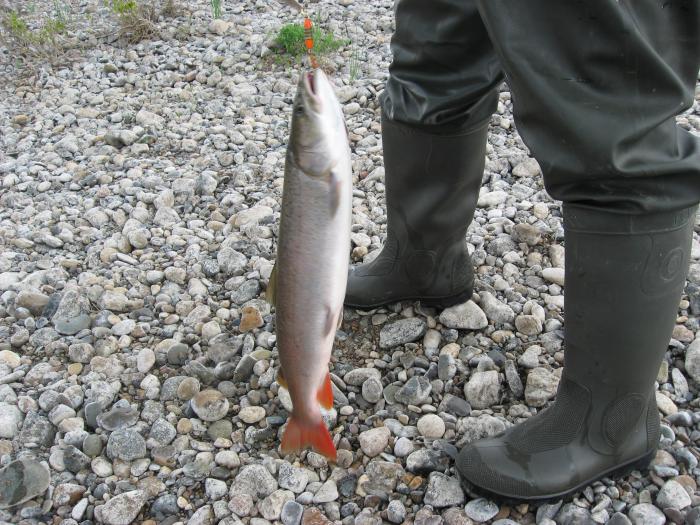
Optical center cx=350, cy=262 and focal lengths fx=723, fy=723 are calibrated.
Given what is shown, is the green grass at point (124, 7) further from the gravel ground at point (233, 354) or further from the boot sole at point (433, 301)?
the boot sole at point (433, 301)

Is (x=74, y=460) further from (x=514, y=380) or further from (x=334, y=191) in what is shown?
(x=514, y=380)

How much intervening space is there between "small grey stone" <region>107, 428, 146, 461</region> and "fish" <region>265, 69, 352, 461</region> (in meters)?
0.84

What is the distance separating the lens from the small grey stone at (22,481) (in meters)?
2.34

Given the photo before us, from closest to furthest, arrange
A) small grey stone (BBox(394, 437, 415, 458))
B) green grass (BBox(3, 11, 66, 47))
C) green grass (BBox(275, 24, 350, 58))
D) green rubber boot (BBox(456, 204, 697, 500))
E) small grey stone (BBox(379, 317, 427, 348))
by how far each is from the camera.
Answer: green rubber boot (BBox(456, 204, 697, 500))
small grey stone (BBox(394, 437, 415, 458))
small grey stone (BBox(379, 317, 427, 348))
green grass (BBox(275, 24, 350, 58))
green grass (BBox(3, 11, 66, 47))

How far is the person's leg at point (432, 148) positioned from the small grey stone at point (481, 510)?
3.27 feet

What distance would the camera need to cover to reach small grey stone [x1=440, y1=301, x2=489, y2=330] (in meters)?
2.99

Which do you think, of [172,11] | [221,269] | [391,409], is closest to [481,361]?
[391,409]

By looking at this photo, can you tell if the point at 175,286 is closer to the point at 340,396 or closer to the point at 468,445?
the point at 340,396

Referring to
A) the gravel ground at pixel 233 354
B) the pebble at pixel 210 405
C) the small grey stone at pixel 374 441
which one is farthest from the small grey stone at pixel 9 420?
the small grey stone at pixel 374 441

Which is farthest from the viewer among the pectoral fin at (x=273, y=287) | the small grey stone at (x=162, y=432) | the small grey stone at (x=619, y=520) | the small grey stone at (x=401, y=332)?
the small grey stone at (x=401, y=332)

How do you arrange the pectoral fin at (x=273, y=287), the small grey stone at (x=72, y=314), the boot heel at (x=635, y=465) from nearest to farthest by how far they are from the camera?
the pectoral fin at (x=273, y=287) → the boot heel at (x=635, y=465) → the small grey stone at (x=72, y=314)

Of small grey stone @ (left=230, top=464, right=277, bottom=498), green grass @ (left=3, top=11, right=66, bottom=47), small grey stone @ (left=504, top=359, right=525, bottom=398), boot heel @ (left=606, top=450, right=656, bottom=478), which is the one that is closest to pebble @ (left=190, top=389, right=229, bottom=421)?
small grey stone @ (left=230, top=464, right=277, bottom=498)

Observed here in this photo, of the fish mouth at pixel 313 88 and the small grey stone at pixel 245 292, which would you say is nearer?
the fish mouth at pixel 313 88

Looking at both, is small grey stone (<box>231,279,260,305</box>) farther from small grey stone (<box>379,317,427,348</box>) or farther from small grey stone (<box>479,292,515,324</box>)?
small grey stone (<box>479,292,515,324</box>)
